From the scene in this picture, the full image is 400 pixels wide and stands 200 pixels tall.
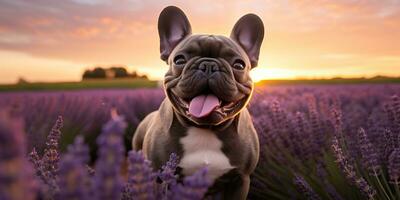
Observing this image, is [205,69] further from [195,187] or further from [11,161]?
[11,161]

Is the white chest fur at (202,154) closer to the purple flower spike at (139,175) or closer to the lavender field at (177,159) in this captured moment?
the lavender field at (177,159)

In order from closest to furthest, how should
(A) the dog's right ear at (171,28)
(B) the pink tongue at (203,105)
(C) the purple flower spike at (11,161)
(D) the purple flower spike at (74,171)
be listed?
1. (C) the purple flower spike at (11,161)
2. (D) the purple flower spike at (74,171)
3. (B) the pink tongue at (203,105)
4. (A) the dog's right ear at (171,28)

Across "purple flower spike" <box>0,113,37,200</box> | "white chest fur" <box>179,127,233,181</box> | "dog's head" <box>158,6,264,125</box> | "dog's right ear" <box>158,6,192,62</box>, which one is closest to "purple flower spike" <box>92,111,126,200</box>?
"purple flower spike" <box>0,113,37,200</box>

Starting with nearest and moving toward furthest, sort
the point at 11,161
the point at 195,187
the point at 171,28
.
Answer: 1. the point at 11,161
2. the point at 195,187
3. the point at 171,28

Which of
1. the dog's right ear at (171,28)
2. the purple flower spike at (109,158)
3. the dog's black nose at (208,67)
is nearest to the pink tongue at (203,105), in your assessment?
the dog's black nose at (208,67)

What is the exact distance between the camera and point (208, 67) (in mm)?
2127

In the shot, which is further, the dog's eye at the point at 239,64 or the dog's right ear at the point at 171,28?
the dog's right ear at the point at 171,28

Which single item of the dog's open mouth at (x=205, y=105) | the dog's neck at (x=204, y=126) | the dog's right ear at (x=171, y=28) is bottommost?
the dog's neck at (x=204, y=126)

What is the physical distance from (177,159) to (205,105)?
28cm

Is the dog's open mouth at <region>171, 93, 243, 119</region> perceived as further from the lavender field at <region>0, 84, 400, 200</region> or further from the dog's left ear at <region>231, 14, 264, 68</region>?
the dog's left ear at <region>231, 14, 264, 68</region>

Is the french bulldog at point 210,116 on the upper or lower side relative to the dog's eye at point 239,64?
lower

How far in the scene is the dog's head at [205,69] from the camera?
211cm

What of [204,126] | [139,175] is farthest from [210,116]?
[139,175]

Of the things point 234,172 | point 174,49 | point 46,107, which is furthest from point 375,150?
point 46,107
